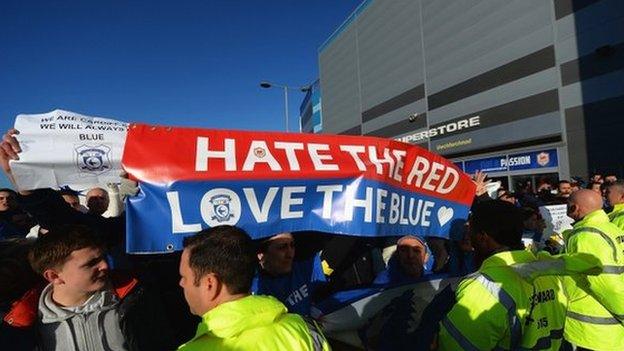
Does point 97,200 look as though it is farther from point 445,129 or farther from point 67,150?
point 445,129

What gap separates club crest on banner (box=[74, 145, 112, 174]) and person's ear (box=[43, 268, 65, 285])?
0.69m

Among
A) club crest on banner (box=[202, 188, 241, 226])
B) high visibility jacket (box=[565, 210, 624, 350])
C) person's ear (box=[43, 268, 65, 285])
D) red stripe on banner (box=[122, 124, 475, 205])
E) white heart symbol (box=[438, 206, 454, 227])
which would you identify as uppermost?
red stripe on banner (box=[122, 124, 475, 205])

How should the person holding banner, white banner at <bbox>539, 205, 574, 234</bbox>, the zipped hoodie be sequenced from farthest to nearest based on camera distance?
1. white banner at <bbox>539, 205, 574, 234</bbox>
2. the person holding banner
3. the zipped hoodie

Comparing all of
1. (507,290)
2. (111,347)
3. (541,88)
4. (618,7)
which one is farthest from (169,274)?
(541,88)

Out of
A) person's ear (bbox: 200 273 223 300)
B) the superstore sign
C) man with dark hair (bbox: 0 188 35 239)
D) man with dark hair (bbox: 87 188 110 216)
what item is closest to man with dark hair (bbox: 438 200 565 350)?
person's ear (bbox: 200 273 223 300)

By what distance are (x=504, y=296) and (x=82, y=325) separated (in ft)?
6.66

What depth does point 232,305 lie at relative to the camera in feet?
4.78

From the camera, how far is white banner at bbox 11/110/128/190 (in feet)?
7.64

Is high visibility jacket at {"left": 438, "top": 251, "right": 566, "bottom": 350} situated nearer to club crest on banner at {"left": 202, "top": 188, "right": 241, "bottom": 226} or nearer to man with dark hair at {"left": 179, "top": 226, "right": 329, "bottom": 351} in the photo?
man with dark hair at {"left": 179, "top": 226, "right": 329, "bottom": 351}

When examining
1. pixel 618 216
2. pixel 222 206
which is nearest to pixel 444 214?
pixel 222 206

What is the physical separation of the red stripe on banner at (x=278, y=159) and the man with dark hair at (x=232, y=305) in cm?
89

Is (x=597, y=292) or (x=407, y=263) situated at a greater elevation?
(x=407, y=263)

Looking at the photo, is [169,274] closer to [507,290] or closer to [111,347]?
[111,347]

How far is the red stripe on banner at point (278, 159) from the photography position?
242cm
